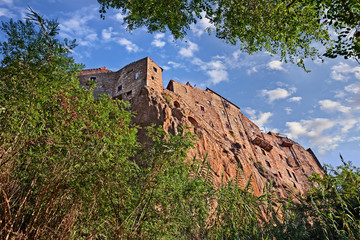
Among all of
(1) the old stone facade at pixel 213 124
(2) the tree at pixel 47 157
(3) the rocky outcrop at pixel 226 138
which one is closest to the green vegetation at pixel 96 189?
(2) the tree at pixel 47 157

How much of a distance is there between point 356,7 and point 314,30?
9.75ft

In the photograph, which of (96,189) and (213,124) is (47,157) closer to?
(96,189)

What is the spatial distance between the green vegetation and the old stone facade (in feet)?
5.74

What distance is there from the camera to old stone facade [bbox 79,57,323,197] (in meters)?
15.7

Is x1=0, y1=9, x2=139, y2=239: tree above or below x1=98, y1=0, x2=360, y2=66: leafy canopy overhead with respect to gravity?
below

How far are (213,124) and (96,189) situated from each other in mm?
23195

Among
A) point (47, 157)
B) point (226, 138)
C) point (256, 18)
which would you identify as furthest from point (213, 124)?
point (47, 157)

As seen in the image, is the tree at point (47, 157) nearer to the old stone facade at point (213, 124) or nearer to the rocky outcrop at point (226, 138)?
the old stone facade at point (213, 124)

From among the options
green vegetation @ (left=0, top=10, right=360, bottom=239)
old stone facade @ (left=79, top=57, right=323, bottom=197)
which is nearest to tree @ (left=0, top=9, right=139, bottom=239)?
green vegetation @ (left=0, top=10, right=360, bottom=239)

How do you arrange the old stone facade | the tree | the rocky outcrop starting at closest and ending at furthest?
1. the tree
2. the rocky outcrop
3. the old stone facade

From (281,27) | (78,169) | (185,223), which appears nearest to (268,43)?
(281,27)

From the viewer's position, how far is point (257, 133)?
34406 mm

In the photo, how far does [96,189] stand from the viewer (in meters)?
3.48

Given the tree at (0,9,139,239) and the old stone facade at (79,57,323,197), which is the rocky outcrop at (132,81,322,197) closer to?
the old stone facade at (79,57,323,197)
